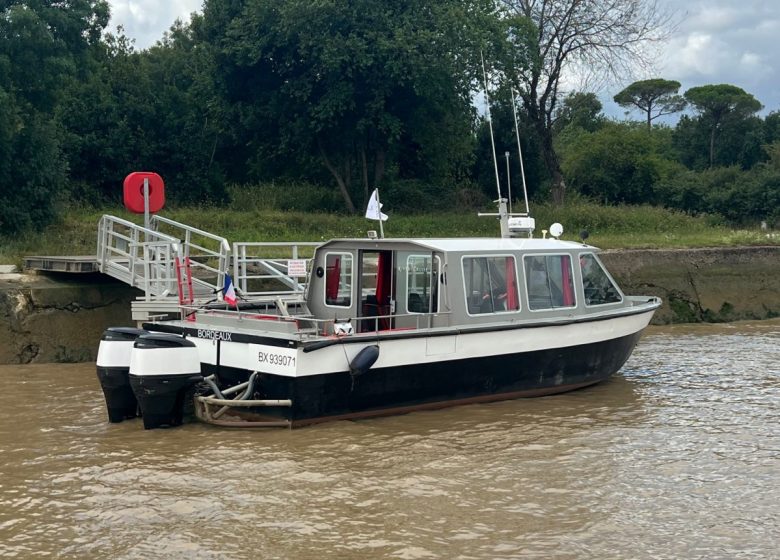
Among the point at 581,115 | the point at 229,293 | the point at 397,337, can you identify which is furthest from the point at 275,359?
the point at 581,115

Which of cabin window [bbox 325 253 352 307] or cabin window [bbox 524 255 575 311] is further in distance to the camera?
cabin window [bbox 325 253 352 307]

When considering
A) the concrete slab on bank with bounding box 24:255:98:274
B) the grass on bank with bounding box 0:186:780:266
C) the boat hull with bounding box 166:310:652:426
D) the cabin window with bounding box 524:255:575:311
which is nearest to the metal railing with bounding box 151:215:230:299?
the concrete slab on bank with bounding box 24:255:98:274

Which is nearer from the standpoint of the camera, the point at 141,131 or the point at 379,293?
the point at 379,293

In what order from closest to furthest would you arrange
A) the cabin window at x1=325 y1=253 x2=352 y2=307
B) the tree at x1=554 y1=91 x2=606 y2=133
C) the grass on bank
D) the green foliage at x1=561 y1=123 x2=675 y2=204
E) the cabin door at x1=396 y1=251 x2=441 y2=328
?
1. the cabin door at x1=396 y1=251 x2=441 y2=328
2. the cabin window at x1=325 y1=253 x2=352 y2=307
3. the grass on bank
4. the green foliage at x1=561 y1=123 x2=675 y2=204
5. the tree at x1=554 y1=91 x2=606 y2=133

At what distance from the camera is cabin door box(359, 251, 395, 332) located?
35.8ft

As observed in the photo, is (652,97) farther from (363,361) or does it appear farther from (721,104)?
(363,361)

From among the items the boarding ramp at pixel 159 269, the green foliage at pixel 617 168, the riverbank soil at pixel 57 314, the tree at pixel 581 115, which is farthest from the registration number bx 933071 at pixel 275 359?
the tree at pixel 581 115

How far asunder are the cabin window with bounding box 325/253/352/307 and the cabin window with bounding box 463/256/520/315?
158cm

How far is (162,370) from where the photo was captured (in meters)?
8.98

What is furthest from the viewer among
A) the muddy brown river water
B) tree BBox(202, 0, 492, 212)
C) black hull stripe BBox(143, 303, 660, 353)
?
tree BBox(202, 0, 492, 212)

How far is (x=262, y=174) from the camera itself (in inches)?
1257

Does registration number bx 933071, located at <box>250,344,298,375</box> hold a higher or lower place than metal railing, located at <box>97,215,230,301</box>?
lower

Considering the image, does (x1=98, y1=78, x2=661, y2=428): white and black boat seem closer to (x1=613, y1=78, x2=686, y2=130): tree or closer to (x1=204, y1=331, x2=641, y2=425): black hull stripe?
(x1=204, y1=331, x2=641, y2=425): black hull stripe

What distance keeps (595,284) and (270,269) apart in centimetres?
520
